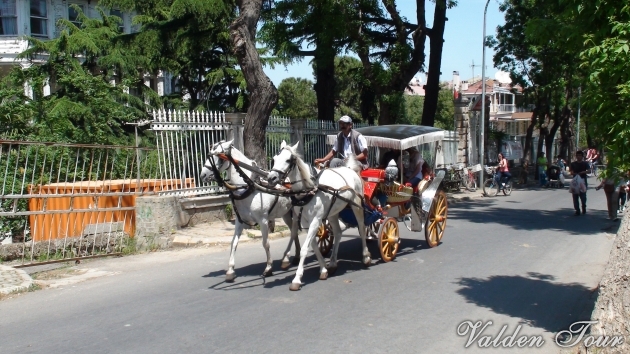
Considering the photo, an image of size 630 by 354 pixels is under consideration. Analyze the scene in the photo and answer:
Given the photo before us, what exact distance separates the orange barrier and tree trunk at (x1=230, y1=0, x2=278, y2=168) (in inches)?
92.9

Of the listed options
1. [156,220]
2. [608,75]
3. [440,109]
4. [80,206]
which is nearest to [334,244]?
[156,220]

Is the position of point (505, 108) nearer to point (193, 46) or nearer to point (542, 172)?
point (542, 172)

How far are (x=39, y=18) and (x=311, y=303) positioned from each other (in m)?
23.8

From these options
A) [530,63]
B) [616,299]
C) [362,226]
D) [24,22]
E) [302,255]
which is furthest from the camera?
[530,63]

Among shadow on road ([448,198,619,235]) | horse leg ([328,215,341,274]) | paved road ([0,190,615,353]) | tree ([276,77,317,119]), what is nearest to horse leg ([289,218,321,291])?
paved road ([0,190,615,353])

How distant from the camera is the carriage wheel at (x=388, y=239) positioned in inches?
388

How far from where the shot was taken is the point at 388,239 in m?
10.1

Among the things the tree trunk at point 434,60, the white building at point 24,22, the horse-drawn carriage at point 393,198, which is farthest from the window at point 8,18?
the horse-drawn carriage at point 393,198

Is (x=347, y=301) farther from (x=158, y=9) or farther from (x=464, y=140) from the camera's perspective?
(x=464, y=140)

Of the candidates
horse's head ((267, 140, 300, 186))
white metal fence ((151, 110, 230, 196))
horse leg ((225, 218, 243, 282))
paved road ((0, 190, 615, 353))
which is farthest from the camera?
white metal fence ((151, 110, 230, 196))

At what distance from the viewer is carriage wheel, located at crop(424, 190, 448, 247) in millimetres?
11500

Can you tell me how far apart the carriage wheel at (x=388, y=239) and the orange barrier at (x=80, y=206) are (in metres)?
4.91

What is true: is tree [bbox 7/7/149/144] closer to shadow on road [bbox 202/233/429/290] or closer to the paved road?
the paved road

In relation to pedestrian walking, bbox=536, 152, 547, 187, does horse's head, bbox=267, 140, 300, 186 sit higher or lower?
higher
